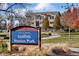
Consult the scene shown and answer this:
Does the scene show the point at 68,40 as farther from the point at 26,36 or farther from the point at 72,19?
the point at 26,36

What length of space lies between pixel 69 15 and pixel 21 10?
34 cm

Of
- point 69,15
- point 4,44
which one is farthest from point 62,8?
point 4,44

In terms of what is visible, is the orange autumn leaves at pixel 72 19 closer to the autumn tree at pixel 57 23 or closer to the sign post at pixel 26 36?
the autumn tree at pixel 57 23

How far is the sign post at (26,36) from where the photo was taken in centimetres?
189

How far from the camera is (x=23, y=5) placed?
190 cm

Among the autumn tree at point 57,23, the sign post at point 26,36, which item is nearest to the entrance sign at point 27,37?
the sign post at point 26,36

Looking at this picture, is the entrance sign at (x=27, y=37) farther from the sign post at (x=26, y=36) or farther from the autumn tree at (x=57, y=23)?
the autumn tree at (x=57, y=23)

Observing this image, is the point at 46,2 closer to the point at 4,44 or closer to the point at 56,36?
the point at 56,36

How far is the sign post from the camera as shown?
1.89 metres

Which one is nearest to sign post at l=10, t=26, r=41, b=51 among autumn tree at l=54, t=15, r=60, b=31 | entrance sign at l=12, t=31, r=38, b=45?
entrance sign at l=12, t=31, r=38, b=45

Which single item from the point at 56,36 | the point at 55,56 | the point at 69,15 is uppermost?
the point at 69,15

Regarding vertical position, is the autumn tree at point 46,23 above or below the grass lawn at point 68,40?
above

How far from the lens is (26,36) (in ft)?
6.20

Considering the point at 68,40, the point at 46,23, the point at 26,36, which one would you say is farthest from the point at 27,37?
the point at 68,40
